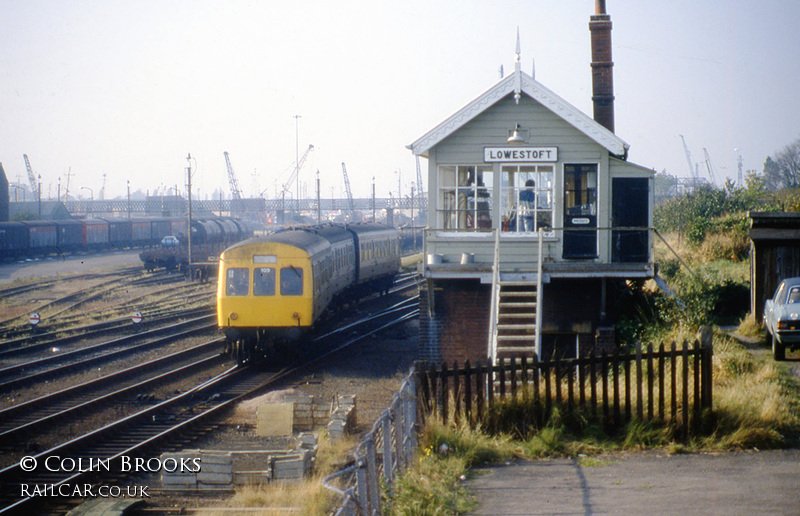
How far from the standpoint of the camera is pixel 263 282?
57.3 feet

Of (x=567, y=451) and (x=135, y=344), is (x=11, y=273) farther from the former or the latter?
(x=567, y=451)

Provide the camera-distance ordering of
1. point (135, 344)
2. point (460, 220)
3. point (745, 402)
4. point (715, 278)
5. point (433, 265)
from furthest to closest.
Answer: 1. point (135, 344)
2. point (715, 278)
3. point (460, 220)
4. point (433, 265)
5. point (745, 402)

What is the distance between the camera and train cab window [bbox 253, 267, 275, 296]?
685 inches

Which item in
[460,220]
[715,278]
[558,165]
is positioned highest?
[558,165]

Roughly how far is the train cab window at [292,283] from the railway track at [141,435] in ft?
5.56

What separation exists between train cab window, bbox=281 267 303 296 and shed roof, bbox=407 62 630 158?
476cm

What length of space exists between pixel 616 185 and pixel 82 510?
34.1 feet

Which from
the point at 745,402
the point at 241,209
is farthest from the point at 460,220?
the point at 241,209

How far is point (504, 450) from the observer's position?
782 centimetres

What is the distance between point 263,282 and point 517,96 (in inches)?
284

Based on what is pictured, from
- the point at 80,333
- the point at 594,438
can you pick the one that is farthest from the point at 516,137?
the point at 80,333

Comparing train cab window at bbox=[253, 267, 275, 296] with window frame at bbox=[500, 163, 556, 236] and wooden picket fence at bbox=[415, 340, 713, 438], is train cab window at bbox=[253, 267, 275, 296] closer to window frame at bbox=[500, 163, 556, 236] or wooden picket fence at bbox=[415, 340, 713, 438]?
window frame at bbox=[500, 163, 556, 236]

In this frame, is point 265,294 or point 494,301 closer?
point 494,301

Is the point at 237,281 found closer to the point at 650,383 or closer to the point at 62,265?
the point at 650,383
